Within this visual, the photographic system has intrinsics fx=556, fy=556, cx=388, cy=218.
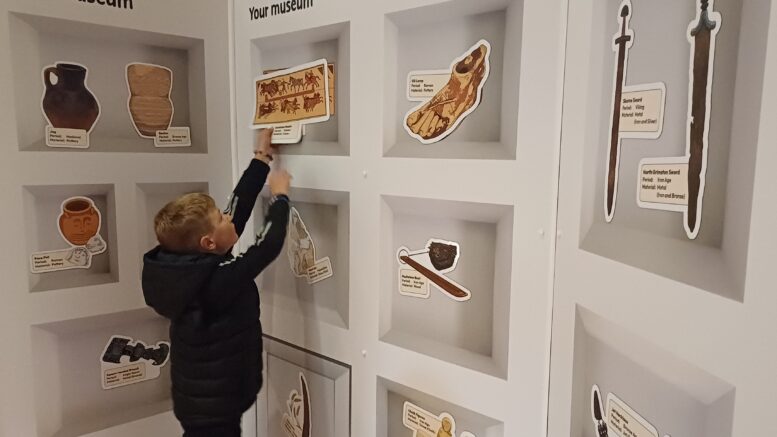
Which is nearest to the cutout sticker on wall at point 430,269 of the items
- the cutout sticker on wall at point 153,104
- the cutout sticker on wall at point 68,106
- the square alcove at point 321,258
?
the square alcove at point 321,258

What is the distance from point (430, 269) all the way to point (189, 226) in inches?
21.6

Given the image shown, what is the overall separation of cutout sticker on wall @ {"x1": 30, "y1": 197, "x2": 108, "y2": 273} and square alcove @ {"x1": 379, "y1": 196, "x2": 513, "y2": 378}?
2.59 feet

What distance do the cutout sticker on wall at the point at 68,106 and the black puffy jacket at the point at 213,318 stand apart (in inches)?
15.7

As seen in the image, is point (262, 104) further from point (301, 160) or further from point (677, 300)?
point (677, 300)

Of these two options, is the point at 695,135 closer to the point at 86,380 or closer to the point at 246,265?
the point at 246,265

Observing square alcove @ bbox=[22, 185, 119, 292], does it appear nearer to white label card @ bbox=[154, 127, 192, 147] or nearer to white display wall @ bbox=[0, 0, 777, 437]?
white display wall @ bbox=[0, 0, 777, 437]

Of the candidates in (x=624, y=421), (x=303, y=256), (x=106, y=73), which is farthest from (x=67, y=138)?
(x=624, y=421)

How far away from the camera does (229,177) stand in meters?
1.63

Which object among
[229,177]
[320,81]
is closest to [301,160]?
[320,81]

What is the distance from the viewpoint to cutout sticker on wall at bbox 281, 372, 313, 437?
1489 millimetres

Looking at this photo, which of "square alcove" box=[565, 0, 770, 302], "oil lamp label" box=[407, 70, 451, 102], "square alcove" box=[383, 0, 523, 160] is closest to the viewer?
"square alcove" box=[565, 0, 770, 302]

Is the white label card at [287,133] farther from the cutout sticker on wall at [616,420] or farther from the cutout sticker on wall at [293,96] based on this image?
the cutout sticker on wall at [616,420]

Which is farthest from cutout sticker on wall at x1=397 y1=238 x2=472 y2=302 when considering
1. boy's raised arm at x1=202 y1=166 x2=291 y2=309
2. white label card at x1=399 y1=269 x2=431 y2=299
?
boy's raised arm at x1=202 y1=166 x2=291 y2=309

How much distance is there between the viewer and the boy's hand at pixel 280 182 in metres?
1.41
